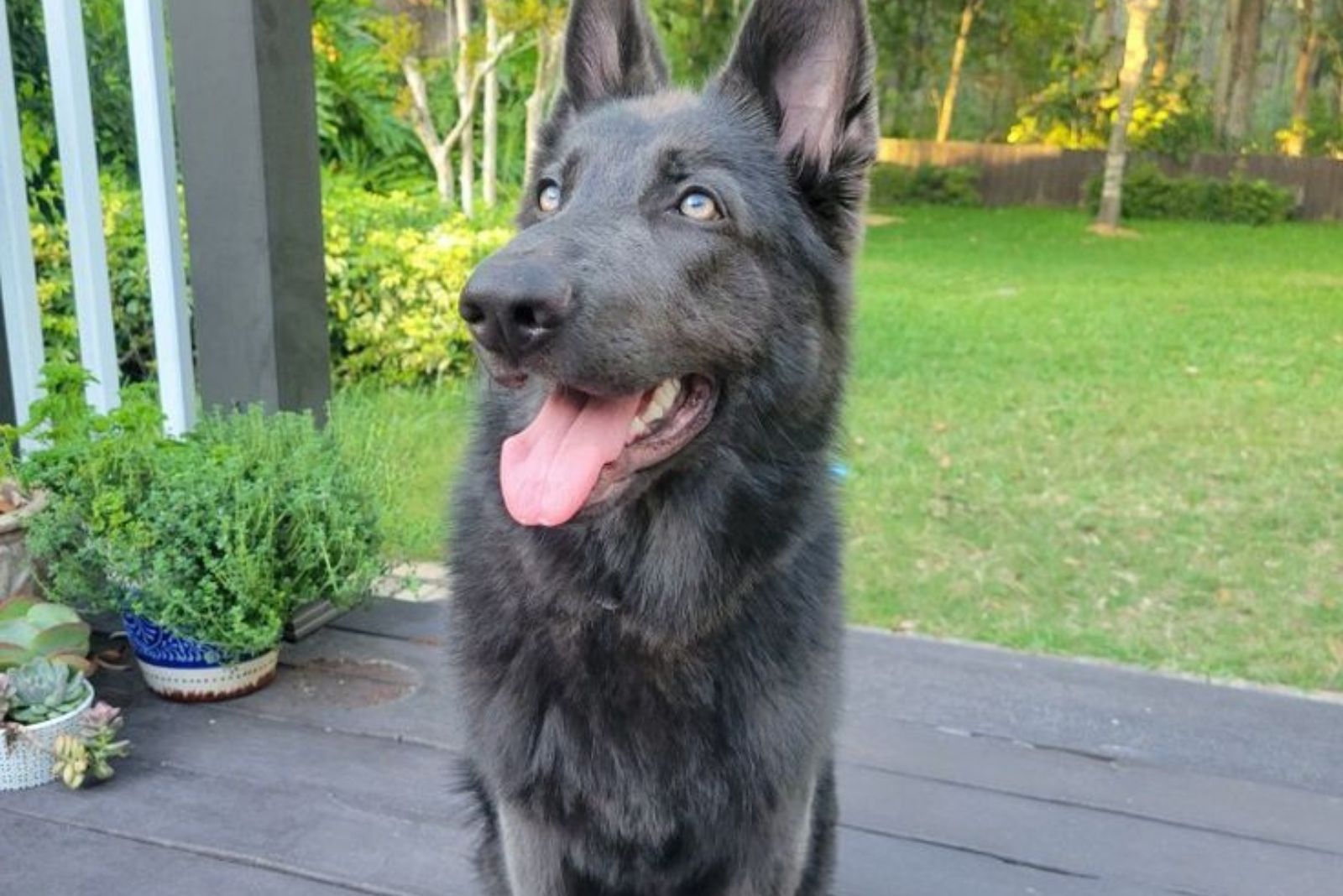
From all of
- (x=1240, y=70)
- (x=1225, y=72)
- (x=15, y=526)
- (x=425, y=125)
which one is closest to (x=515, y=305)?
(x=15, y=526)

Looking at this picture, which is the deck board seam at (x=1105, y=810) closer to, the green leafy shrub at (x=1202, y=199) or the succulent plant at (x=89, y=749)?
the succulent plant at (x=89, y=749)

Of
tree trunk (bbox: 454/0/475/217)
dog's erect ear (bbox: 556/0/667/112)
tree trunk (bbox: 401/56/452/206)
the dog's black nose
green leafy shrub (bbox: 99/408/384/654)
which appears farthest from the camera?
tree trunk (bbox: 401/56/452/206)

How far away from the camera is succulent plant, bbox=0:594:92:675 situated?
7.93ft

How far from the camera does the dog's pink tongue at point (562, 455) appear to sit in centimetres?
151

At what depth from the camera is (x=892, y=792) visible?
96.1 inches

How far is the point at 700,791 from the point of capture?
174cm

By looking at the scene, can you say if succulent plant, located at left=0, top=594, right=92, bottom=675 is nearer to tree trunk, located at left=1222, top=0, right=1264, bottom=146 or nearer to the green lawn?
the green lawn

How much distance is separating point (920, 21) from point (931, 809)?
19.9 m

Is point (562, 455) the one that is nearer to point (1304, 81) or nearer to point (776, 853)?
point (776, 853)

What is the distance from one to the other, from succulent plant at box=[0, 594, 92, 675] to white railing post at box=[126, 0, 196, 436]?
83cm

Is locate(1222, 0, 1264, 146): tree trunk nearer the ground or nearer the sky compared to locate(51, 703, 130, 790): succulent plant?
nearer the sky

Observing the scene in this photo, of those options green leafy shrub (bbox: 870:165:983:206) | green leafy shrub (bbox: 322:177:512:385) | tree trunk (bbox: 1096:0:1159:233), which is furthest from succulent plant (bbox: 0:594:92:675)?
green leafy shrub (bbox: 870:165:983:206)

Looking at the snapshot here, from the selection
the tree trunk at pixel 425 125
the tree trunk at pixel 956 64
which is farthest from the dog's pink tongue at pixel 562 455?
the tree trunk at pixel 956 64

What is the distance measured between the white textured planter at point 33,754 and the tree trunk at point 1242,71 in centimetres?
1968
